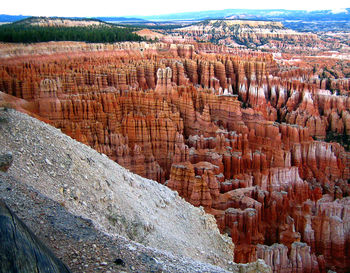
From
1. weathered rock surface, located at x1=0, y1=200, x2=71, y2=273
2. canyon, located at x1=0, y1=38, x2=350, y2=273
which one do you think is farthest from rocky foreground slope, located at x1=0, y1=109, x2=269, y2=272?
canyon, located at x1=0, y1=38, x2=350, y2=273

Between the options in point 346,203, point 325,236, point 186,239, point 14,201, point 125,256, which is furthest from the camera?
point 346,203

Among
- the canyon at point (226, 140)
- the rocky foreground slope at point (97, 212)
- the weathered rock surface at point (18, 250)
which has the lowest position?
the canyon at point (226, 140)

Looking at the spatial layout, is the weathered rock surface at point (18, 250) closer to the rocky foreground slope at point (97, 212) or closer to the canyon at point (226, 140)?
Result: the rocky foreground slope at point (97, 212)

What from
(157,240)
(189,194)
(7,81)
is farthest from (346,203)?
(7,81)

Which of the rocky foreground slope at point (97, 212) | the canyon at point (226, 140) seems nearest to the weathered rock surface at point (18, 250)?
the rocky foreground slope at point (97, 212)

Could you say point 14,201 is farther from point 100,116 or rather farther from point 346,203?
point 100,116

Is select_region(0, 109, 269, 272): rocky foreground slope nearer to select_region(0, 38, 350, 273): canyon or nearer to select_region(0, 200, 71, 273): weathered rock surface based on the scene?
select_region(0, 200, 71, 273): weathered rock surface
